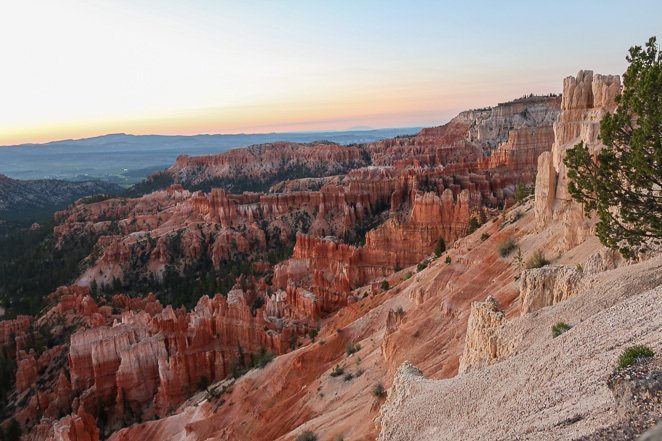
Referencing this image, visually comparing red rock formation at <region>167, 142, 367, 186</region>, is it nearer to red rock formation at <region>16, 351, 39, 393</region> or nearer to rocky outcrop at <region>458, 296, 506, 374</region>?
red rock formation at <region>16, 351, 39, 393</region>

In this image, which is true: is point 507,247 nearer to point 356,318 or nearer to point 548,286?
point 548,286

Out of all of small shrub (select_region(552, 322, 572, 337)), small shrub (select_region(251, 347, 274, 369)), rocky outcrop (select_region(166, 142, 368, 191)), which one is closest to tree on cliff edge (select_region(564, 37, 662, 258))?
small shrub (select_region(552, 322, 572, 337))

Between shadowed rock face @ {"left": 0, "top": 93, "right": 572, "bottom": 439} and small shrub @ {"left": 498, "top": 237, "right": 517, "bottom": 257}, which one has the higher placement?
small shrub @ {"left": 498, "top": 237, "right": 517, "bottom": 257}

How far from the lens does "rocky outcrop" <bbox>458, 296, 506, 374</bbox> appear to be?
9.90 m

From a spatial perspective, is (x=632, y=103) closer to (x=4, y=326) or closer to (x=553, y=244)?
(x=553, y=244)

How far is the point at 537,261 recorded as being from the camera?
17.2 metres

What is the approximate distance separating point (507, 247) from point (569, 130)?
5608 mm

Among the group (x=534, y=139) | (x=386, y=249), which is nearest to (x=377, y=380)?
(x=386, y=249)

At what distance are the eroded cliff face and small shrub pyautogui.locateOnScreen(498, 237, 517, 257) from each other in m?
1.40

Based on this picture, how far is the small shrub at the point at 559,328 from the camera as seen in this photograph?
313 inches

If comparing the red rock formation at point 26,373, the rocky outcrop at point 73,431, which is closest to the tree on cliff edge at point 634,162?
the rocky outcrop at point 73,431

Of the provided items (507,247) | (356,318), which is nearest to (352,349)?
(356,318)

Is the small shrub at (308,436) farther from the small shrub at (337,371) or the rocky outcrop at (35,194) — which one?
the rocky outcrop at (35,194)

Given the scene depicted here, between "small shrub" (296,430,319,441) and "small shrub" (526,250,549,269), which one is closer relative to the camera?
"small shrub" (296,430,319,441)
